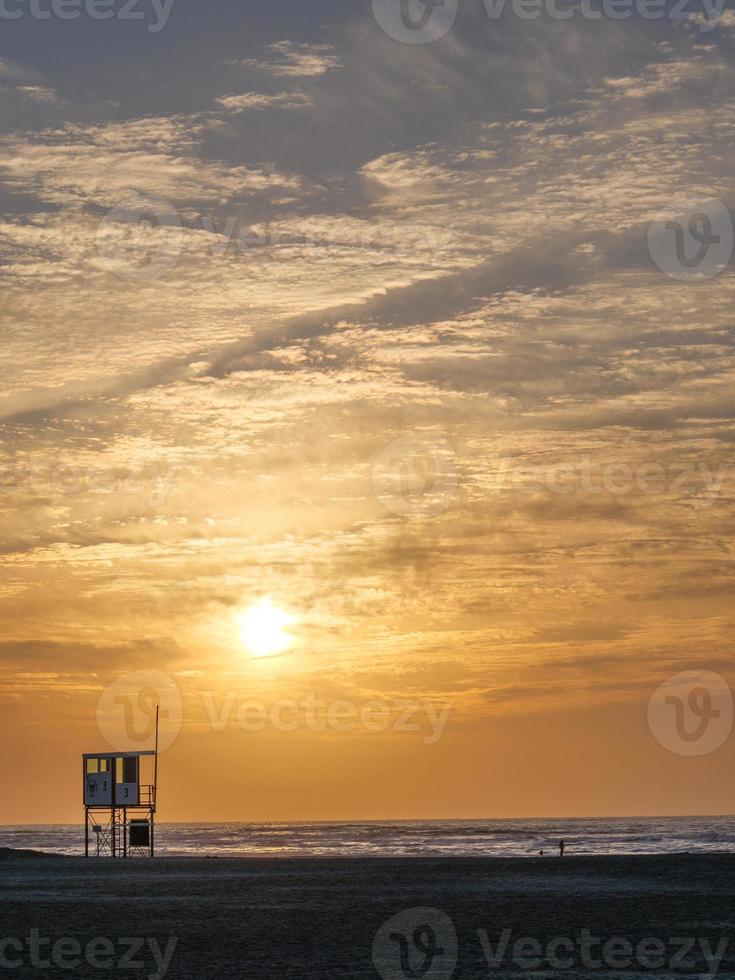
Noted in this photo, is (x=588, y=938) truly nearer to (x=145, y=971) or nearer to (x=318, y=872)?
(x=145, y=971)

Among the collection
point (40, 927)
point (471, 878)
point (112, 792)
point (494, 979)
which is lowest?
point (494, 979)

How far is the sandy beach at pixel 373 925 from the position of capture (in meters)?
21.9

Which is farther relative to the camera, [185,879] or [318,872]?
[318,872]

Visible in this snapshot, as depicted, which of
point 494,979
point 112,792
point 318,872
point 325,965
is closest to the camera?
point 494,979

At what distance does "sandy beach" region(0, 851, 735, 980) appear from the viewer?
21938 millimetres

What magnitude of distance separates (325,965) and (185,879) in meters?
27.6

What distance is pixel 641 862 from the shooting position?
57.6 metres

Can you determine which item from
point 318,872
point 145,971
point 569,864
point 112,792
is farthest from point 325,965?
point 112,792

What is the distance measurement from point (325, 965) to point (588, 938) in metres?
6.97

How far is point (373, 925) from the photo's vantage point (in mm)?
28641

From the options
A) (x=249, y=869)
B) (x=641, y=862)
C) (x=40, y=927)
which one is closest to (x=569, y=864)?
(x=641, y=862)

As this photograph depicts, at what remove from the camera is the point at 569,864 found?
58.1m

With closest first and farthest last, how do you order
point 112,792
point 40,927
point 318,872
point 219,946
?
point 219,946 → point 40,927 → point 318,872 → point 112,792

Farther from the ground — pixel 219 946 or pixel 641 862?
pixel 641 862
